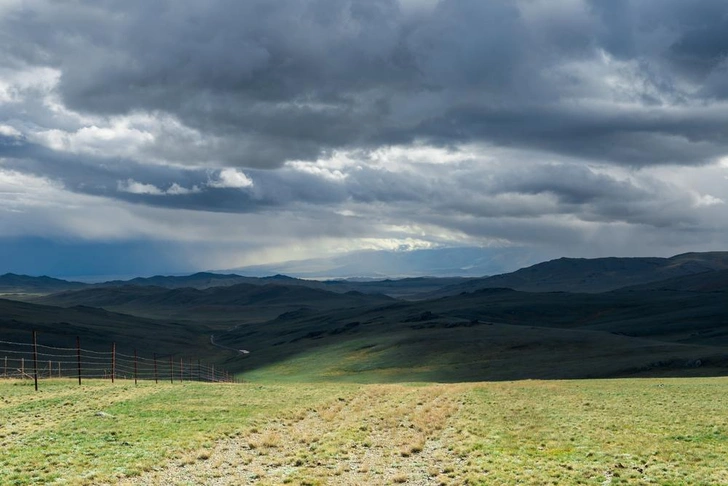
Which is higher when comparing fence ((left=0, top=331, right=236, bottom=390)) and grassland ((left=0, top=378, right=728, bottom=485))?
grassland ((left=0, top=378, right=728, bottom=485))

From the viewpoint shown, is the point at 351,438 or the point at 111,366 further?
the point at 111,366

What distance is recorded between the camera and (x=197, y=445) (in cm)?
2464

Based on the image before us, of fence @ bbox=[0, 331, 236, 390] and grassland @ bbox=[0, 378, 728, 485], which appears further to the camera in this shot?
fence @ bbox=[0, 331, 236, 390]

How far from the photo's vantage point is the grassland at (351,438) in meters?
20.6

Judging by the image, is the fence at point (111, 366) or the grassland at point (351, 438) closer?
the grassland at point (351, 438)

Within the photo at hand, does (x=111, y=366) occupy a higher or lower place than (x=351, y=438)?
lower

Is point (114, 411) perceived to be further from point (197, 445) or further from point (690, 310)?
point (690, 310)

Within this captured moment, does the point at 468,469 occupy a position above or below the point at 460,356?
above

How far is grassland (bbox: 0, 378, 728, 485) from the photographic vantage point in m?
20.6

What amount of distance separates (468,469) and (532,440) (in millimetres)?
6667

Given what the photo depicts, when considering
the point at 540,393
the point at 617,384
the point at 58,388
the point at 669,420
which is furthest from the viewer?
the point at 617,384

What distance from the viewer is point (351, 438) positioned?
27.6m

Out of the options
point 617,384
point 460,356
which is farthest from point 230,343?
point 617,384

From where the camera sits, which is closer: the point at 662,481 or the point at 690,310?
the point at 662,481
